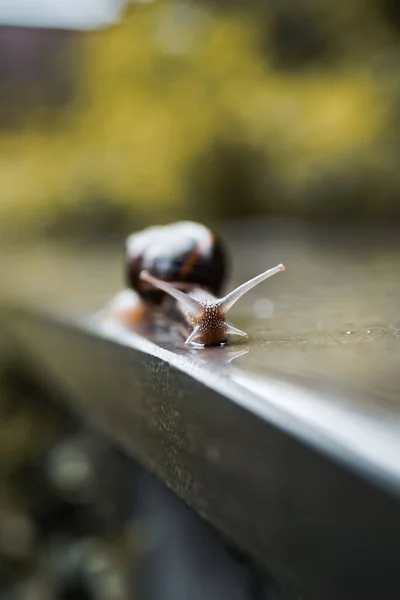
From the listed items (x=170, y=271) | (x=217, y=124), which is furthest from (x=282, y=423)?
(x=217, y=124)

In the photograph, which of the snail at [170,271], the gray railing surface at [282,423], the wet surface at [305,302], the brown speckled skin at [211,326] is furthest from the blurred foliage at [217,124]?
the brown speckled skin at [211,326]

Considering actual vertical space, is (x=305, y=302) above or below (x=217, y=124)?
below

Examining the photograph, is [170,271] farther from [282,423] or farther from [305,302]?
[282,423]

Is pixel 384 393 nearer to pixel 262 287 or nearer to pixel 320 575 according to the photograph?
pixel 320 575

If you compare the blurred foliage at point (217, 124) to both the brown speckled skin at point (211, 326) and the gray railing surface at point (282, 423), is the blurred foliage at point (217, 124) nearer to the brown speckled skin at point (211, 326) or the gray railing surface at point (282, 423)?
the gray railing surface at point (282, 423)

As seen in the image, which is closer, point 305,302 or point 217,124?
point 305,302

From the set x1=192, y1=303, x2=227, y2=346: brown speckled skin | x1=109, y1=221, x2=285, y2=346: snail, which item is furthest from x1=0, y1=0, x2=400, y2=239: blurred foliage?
x1=192, y1=303, x2=227, y2=346: brown speckled skin

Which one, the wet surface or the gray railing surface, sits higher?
the wet surface

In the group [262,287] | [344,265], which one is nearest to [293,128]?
[344,265]

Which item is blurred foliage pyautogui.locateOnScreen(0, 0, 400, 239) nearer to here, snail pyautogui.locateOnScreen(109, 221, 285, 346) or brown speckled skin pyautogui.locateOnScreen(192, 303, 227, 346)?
snail pyautogui.locateOnScreen(109, 221, 285, 346)
